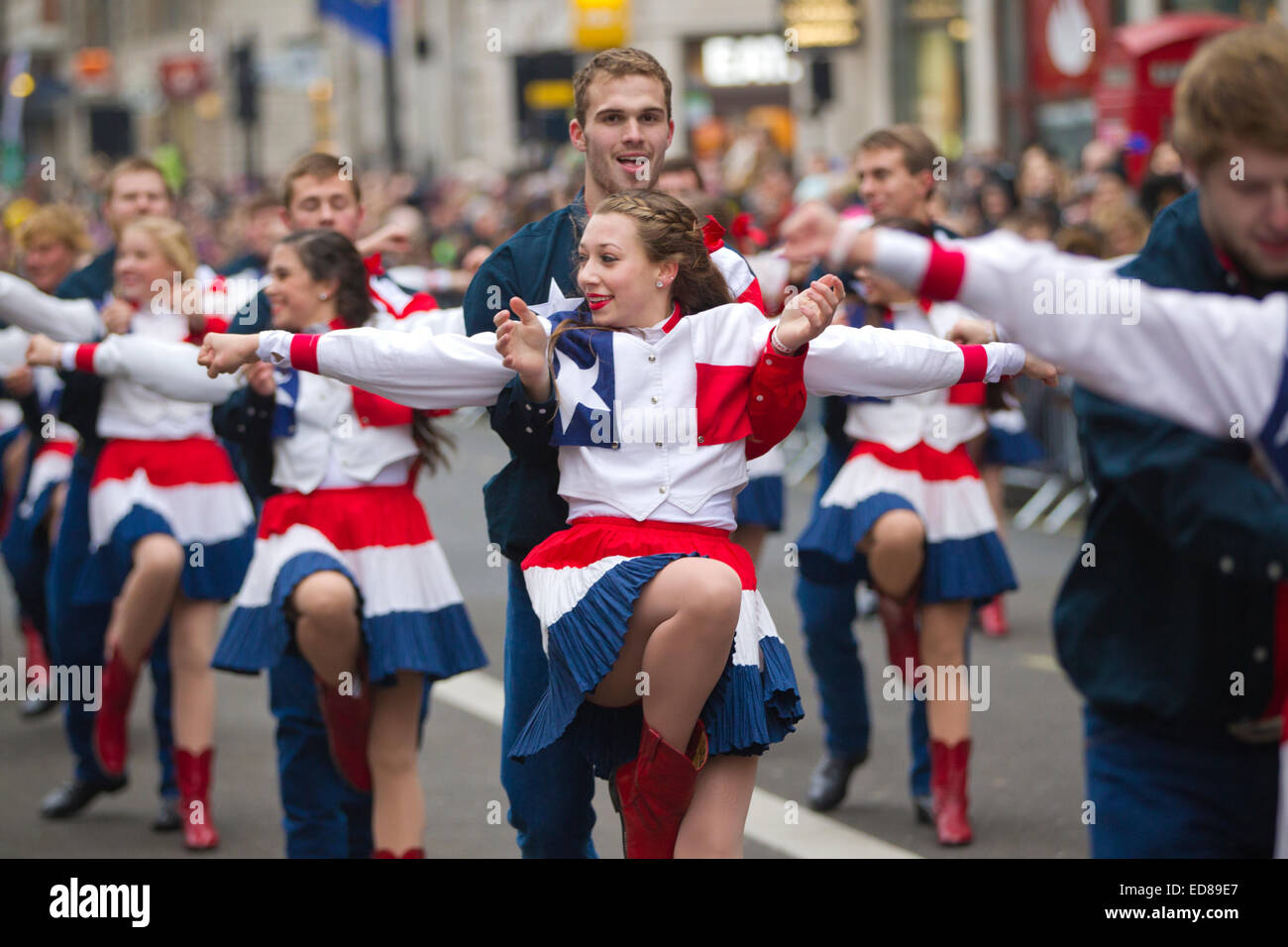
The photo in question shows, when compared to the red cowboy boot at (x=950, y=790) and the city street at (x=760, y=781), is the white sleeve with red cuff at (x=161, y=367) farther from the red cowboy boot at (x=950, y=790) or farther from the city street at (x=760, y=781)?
the red cowboy boot at (x=950, y=790)

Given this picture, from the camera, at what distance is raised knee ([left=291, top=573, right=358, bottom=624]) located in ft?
17.2

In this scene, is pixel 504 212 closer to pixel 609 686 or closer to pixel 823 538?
pixel 823 538

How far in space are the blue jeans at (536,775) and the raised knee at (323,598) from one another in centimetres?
82

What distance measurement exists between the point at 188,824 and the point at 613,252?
10.9ft

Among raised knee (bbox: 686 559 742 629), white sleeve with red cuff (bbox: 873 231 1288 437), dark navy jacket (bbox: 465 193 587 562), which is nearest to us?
white sleeve with red cuff (bbox: 873 231 1288 437)

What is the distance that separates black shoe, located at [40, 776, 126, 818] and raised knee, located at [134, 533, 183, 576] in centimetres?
91

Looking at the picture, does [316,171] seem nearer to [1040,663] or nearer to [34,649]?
[34,649]

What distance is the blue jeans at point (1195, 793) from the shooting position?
3082mm

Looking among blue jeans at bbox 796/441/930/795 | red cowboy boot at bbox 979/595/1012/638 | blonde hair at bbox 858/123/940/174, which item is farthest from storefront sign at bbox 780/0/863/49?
blue jeans at bbox 796/441/930/795

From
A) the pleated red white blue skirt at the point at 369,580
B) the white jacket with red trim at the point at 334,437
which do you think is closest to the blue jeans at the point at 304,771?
the pleated red white blue skirt at the point at 369,580

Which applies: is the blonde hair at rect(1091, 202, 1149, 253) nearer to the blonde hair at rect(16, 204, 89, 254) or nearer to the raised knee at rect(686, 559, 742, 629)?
the blonde hair at rect(16, 204, 89, 254)

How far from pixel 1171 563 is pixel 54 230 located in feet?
19.7

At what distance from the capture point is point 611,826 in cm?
665
